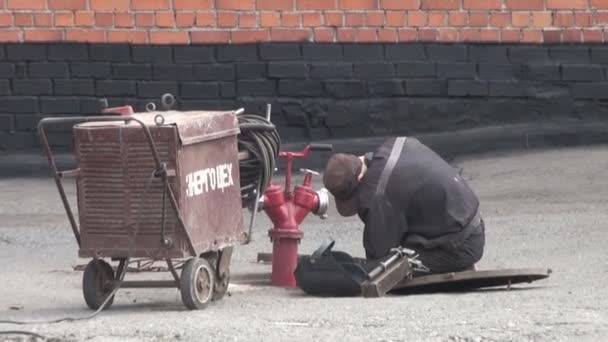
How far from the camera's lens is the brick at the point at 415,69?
42.5ft

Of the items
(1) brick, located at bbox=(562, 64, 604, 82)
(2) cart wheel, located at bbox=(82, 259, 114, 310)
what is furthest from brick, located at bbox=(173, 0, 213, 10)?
(2) cart wheel, located at bbox=(82, 259, 114, 310)

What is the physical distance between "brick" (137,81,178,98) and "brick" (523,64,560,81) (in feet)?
10.3

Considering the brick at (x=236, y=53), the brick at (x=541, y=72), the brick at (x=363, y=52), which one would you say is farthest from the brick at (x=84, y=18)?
the brick at (x=541, y=72)

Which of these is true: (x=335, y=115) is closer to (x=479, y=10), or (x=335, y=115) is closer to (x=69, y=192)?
(x=479, y=10)

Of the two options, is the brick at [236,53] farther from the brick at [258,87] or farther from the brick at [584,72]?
the brick at [584,72]

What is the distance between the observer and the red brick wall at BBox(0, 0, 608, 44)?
12742 mm

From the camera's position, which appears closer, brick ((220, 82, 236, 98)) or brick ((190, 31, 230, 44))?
brick ((190, 31, 230, 44))

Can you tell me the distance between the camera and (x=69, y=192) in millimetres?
12273

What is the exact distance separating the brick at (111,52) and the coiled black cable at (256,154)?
4.89 metres

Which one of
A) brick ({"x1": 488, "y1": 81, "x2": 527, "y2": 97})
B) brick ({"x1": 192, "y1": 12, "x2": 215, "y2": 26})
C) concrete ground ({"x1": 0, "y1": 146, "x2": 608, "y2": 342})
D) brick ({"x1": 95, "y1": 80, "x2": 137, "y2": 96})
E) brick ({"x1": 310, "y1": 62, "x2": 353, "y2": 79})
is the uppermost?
brick ({"x1": 192, "y1": 12, "x2": 215, "y2": 26})

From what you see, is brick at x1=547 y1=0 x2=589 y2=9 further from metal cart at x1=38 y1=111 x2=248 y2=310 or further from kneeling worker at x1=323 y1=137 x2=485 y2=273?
metal cart at x1=38 y1=111 x2=248 y2=310

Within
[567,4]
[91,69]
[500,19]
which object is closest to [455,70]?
[500,19]

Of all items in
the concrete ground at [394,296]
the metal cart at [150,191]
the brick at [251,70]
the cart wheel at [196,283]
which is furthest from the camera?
Result: the brick at [251,70]

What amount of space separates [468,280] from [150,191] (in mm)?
1903
